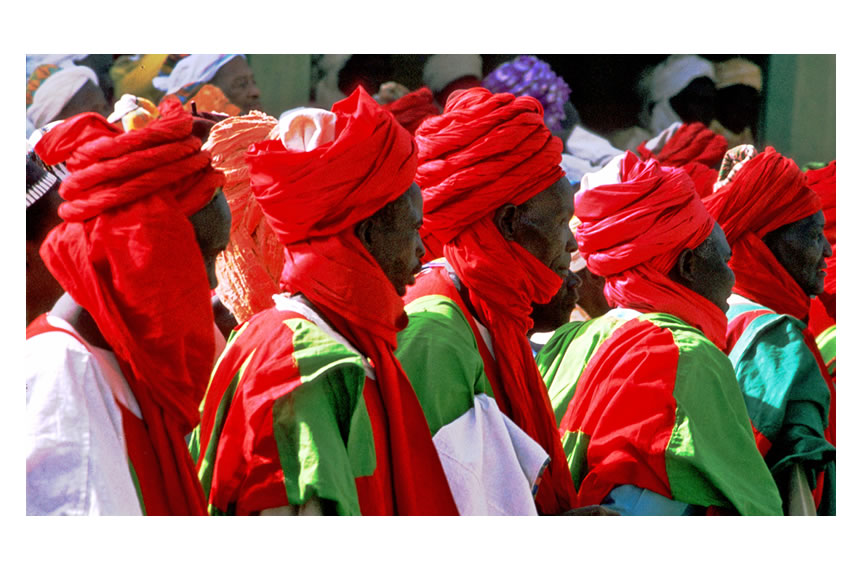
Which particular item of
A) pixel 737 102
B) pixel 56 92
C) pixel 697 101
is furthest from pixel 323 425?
pixel 697 101

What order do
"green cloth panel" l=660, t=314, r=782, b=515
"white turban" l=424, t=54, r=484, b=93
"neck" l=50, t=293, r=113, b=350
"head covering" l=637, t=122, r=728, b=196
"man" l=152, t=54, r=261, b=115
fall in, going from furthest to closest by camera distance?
"head covering" l=637, t=122, r=728, b=196, "white turban" l=424, t=54, r=484, b=93, "man" l=152, t=54, r=261, b=115, "green cloth panel" l=660, t=314, r=782, b=515, "neck" l=50, t=293, r=113, b=350

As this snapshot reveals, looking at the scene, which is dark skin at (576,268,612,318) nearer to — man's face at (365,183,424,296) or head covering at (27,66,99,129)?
head covering at (27,66,99,129)

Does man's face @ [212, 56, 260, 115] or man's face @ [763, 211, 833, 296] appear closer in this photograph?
man's face @ [763, 211, 833, 296]

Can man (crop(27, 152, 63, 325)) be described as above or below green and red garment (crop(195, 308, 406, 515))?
above

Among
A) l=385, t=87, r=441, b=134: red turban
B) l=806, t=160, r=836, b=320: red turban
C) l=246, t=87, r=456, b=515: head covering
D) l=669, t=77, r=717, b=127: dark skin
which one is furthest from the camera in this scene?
l=669, t=77, r=717, b=127: dark skin

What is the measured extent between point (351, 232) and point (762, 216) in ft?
9.12

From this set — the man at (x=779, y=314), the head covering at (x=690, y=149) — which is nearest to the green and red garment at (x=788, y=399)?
the man at (x=779, y=314)

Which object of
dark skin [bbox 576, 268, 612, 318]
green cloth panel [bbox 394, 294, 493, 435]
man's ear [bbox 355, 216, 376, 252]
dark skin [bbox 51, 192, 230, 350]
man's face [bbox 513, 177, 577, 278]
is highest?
dark skin [bbox 51, 192, 230, 350]

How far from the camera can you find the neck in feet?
11.3

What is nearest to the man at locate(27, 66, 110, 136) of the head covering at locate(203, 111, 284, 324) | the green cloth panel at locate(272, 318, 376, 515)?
the head covering at locate(203, 111, 284, 324)

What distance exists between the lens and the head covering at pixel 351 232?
385 centimetres

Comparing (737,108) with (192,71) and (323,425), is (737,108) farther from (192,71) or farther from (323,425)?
(323,425)

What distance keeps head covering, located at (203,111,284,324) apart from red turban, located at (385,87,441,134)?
3.01ft

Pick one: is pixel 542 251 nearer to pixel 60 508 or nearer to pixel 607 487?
pixel 607 487
